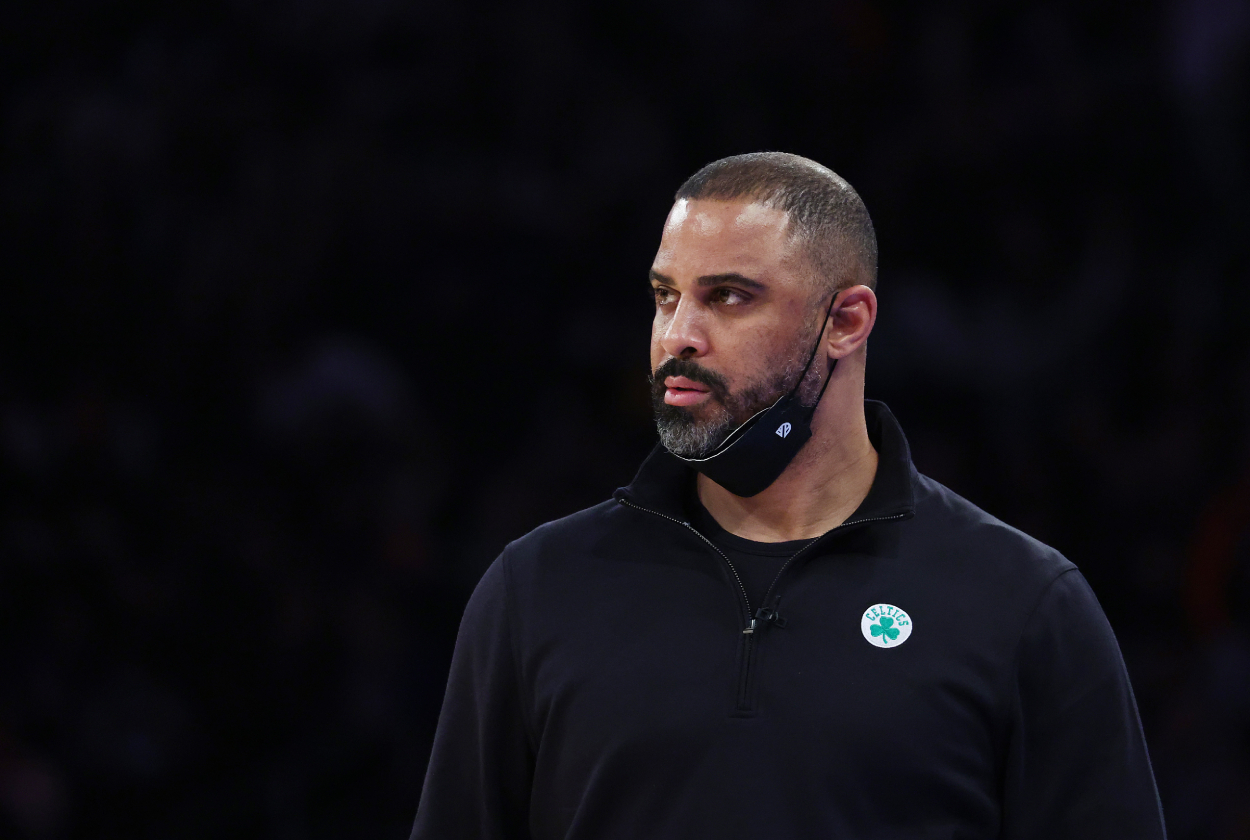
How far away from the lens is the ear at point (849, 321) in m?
1.90

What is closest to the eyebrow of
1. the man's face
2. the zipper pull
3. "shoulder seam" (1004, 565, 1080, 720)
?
the man's face

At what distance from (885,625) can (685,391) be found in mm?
393

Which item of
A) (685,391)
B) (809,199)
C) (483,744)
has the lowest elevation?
(483,744)

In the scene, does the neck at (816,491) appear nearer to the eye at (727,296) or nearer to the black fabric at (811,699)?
the black fabric at (811,699)

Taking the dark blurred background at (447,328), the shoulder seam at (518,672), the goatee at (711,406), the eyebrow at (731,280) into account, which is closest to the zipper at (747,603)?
the goatee at (711,406)

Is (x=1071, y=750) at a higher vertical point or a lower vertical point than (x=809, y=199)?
lower

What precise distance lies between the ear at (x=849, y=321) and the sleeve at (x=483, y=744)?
1.78 feet

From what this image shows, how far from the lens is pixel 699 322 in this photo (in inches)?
72.2

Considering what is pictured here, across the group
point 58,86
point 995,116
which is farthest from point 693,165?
point 58,86

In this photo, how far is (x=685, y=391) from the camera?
186cm

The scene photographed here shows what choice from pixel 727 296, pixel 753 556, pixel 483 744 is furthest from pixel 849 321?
pixel 483 744

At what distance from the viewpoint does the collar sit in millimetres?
1871

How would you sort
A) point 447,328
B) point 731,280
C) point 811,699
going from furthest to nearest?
point 447,328 < point 731,280 < point 811,699

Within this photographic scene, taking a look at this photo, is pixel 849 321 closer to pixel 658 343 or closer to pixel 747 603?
pixel 658 343
